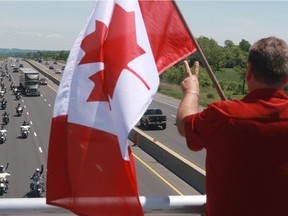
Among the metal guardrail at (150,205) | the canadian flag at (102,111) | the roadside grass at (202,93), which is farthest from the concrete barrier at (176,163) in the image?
the roadside grass at (202,93)

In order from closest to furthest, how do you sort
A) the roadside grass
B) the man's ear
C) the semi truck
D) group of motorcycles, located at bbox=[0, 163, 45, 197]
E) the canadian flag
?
the man's ear < the canadian flag < group of motorcycles, located at bbox=[0, 163, 45, 197] < the roadside grass < the semi truck

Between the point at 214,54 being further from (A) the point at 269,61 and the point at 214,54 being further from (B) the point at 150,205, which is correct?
(A) the point at 269,61

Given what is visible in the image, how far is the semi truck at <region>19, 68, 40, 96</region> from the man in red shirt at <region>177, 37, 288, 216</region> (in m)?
64.0

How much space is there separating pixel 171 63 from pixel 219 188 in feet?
4.40

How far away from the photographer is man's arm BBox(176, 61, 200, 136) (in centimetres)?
248

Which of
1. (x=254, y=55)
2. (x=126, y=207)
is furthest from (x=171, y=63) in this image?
(x=254, y=55)

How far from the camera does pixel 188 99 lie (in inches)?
103

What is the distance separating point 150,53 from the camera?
337cm

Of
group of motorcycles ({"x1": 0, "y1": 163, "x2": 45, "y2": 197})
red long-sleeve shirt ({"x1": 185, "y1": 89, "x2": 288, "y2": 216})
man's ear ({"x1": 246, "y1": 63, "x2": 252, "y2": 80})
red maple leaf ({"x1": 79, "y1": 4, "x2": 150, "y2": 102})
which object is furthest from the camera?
group of motorcycles ({"x1": 0, "y1": 163, "x2": 45, "y2": 197})

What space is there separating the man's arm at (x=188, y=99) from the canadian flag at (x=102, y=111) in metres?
0.39

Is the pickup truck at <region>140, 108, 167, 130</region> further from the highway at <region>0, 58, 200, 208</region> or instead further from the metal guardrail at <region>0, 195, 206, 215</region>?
the metal guardrail at <region>0, 195, 206, 215</region>

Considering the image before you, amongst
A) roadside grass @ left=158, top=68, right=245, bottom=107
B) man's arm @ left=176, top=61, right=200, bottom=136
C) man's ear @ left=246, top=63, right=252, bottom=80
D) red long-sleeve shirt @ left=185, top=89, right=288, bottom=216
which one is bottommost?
roadside grass @ left=158, top=68, right=245, bottom=107

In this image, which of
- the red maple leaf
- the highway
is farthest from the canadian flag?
the highway

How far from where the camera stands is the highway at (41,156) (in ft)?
72.9
